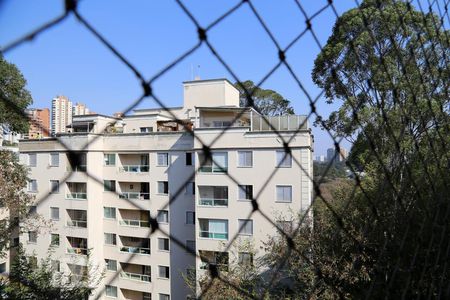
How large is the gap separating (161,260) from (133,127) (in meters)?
1.99

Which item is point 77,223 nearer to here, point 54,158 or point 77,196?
point 77,196

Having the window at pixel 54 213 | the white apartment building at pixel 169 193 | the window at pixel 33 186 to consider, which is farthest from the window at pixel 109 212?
the window at pixel 33 186

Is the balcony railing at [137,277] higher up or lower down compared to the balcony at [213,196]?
A: lower down

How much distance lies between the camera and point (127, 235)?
5.59 metres

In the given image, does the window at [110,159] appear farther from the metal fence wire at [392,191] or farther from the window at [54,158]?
the metal fence wire at [392,191]

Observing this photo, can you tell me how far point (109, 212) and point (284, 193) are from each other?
2766 millimetres

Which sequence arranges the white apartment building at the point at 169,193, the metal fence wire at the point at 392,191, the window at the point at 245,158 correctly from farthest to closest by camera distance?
1. the window at the point at 245,158
2. the white apartment building at the point at 169,193
3. the metal fence wire at the point at 392,191

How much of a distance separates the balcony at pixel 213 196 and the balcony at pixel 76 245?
1.95 metres

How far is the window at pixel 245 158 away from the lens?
462 cm

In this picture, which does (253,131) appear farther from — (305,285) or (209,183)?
(305,285)

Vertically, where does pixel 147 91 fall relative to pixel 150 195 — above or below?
above

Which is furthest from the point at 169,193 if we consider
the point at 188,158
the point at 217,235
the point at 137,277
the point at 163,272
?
the point at 137,277

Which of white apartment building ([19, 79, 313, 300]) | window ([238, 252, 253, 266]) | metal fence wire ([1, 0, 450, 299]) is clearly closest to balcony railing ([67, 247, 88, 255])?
white apartment building ([19, 79, 313, 300])

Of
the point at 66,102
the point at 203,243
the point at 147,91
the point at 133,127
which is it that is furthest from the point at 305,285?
the point at 133,127
